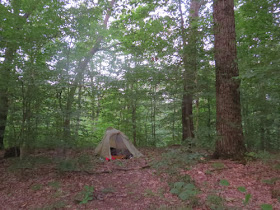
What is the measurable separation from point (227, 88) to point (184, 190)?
115 inches

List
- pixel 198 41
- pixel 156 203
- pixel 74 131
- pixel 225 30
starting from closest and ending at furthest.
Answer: pixel 156 203
pixel 225 30
pixel 198 41
pixel 74 131

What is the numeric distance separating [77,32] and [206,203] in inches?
255

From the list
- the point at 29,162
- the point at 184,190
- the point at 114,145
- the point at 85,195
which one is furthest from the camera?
the point at 114,145

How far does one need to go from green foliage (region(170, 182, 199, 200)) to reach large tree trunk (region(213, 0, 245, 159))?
183cm

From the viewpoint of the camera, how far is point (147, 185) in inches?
182

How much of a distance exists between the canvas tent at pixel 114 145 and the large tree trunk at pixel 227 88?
3.84 metres

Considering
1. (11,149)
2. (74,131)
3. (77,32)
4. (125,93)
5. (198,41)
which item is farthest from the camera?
(125,93)

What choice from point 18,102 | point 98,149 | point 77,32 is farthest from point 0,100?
point 98,149

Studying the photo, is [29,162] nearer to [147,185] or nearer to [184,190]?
[147,185]

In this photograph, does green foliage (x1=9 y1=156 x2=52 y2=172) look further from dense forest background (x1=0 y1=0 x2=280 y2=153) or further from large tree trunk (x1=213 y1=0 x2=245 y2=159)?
large tree trunk (x1=213 y1=0 x2=245 y2=159)

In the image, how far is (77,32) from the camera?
6.96m

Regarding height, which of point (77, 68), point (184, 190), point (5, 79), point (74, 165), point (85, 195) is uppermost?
point (77, 68)

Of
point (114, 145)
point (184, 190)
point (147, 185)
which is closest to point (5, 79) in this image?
point (147, 185)

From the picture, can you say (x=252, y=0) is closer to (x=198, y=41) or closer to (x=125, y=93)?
(x=198, y=41)
